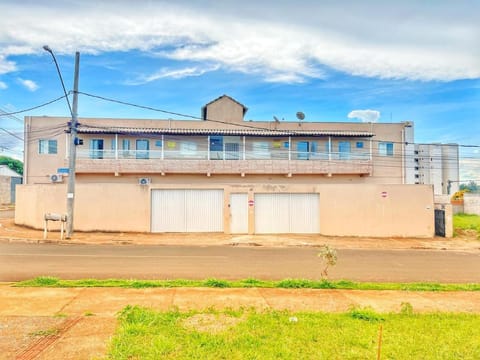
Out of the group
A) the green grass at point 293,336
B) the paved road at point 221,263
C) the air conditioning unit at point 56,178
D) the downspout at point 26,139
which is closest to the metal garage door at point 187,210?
the paved road at point 221,263

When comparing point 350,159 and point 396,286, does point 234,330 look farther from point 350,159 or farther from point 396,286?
point 350,159

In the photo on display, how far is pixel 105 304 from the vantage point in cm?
646

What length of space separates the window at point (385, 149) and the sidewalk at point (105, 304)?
23.5 m

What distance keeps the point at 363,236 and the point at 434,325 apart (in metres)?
14.7

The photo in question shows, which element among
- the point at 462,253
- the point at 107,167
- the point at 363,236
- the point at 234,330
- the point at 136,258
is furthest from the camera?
the point at 107,167

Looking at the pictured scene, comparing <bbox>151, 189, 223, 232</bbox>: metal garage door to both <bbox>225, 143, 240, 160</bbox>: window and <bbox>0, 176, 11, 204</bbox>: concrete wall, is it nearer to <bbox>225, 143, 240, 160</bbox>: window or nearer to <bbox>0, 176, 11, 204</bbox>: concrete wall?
<bbox>225, 143, 240, 160</bbox>: window

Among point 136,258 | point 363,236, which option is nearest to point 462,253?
point 363,236

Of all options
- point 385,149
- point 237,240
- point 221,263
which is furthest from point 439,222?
point 221,263

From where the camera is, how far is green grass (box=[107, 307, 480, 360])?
170 inches

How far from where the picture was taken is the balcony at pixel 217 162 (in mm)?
26219

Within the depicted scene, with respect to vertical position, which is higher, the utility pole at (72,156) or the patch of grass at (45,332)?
the utility pole at (72,156)

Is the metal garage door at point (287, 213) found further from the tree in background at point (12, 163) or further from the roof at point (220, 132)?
the tree in background at point (12, 163)

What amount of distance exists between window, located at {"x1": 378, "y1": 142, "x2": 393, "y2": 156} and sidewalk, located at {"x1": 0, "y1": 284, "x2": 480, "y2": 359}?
23474 millimetres

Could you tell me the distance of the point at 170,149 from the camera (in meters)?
28.2
